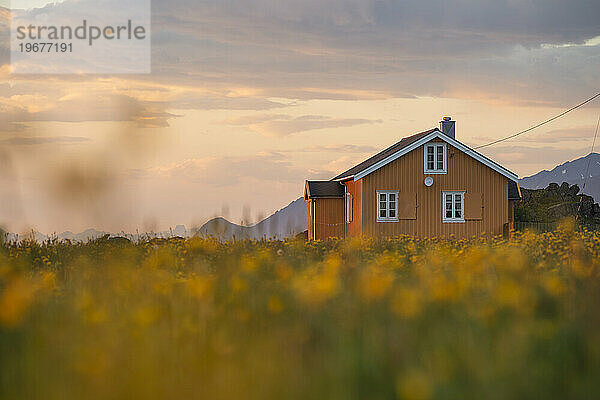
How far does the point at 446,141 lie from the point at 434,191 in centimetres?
217

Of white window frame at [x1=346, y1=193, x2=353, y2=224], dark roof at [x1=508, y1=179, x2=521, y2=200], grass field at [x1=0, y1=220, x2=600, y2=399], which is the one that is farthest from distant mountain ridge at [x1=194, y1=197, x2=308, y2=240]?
dark roof at [x1=508, y1=179, x2=521, y2=200]

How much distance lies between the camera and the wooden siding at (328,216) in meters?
30.1

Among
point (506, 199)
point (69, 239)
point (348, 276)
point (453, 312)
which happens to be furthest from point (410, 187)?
point (453, 312)

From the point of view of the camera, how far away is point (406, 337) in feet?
14.2

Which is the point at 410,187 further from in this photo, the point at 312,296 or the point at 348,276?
the point at 312,296

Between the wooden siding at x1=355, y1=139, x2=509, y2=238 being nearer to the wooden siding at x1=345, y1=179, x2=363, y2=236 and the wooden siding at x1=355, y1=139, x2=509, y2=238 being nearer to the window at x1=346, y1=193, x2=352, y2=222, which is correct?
the wooden siding at x1=345, y1=179, x2=363, y2=236

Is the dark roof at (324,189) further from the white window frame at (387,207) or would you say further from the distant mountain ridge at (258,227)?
the distant mountain ridge at (258,227)

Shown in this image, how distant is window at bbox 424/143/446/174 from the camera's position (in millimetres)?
27562

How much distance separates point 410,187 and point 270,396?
966 inches

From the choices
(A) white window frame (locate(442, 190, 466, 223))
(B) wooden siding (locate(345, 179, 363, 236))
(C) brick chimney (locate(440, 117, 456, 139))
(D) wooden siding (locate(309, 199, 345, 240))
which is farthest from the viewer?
(C) brick chimney (locate(440, 117, 456, 139))

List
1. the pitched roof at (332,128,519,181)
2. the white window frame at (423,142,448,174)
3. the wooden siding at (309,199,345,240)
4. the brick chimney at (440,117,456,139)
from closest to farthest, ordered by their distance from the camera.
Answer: the pitched roof at (332,128,519,181)
the white window frame at (423,142,448,174)
the wooden siding at (309,199,345,240)
the brick chimney at (440,117,456,139)

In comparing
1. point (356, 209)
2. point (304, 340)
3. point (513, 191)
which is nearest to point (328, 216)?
point (356, 209)

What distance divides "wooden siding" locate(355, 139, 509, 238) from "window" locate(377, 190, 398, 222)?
0.58ft

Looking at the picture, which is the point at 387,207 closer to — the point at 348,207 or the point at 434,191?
the point at 434,191
